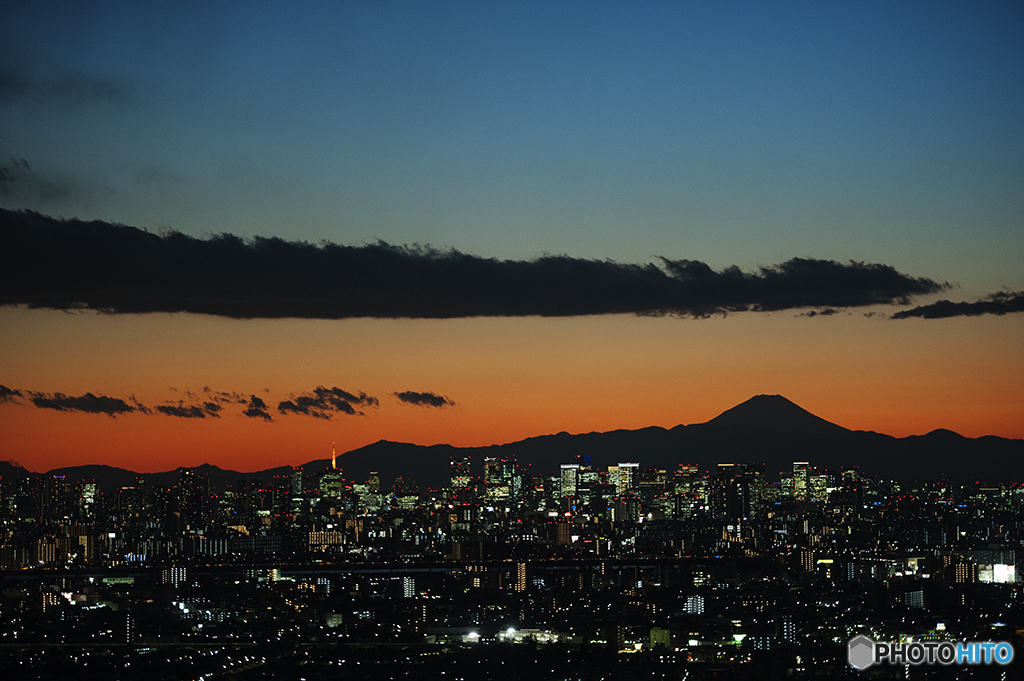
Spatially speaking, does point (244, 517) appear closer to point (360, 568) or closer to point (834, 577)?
point (360, 568)

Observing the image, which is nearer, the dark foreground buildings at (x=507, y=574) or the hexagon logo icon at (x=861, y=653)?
the hexagon logo icon at (x=861, y=653)

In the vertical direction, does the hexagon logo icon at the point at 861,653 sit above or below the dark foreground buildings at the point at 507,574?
above

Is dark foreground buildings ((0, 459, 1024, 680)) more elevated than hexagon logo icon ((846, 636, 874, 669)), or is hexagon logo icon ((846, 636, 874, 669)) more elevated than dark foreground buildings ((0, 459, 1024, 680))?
hexagon logo icon ((846, 636, 874, 669))

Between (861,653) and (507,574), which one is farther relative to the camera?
(507,574)

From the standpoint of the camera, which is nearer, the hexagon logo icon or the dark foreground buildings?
the hexagon logo icon

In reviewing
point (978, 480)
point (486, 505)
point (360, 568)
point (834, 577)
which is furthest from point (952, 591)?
point (486, 505)
